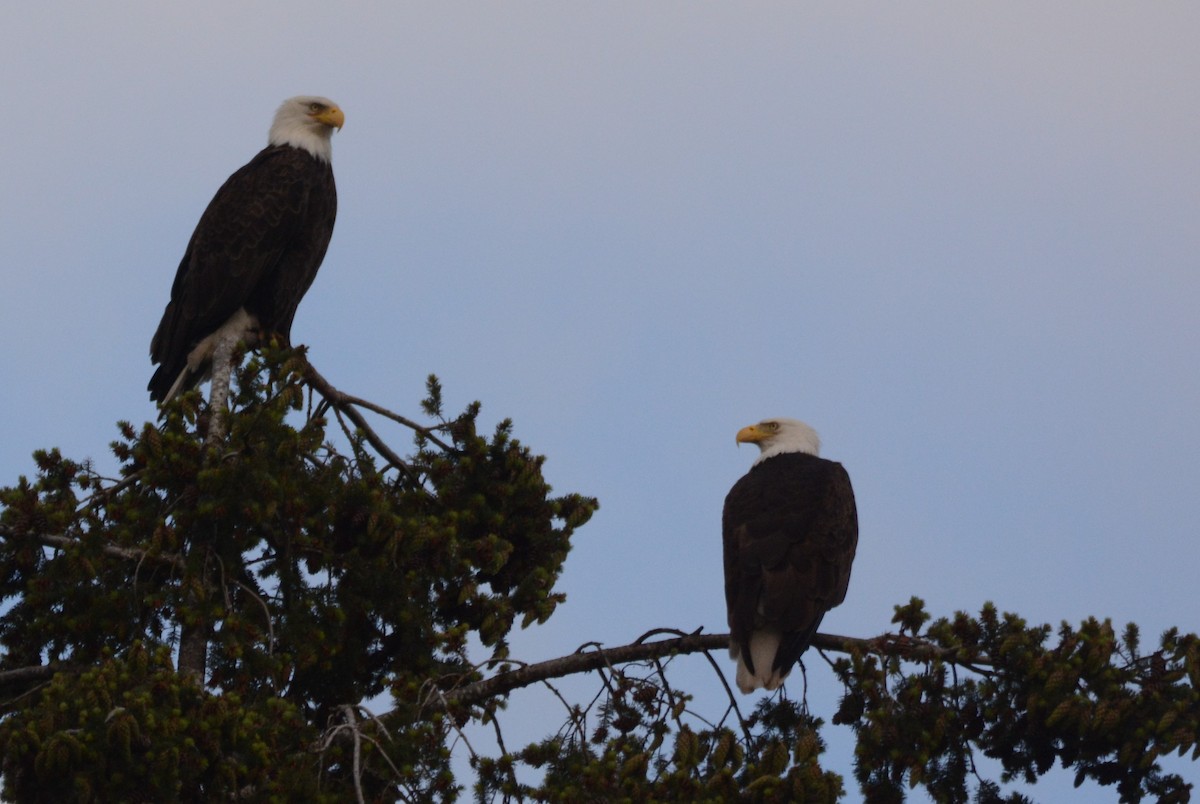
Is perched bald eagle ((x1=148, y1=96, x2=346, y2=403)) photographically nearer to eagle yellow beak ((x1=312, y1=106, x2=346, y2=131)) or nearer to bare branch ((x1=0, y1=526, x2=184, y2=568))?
eagle yellow beak ((x1=312, y1=106, x2=346, y2=131))

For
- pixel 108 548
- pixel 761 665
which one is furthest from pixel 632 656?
pixel 108 548

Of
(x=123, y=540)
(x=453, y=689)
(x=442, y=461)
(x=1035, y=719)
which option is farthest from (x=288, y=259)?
(x=1035, y=719)

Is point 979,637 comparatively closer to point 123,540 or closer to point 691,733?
point 691,733

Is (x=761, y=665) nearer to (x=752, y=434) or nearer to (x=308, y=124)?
(x=752, y=434)

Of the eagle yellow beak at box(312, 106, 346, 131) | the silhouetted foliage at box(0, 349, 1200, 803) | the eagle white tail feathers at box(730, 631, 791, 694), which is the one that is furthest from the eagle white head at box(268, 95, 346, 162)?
the eagle white tail feathers at box(730, 631, 791, 694)

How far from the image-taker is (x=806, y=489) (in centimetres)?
715

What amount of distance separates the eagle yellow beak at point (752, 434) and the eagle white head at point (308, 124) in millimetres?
2946

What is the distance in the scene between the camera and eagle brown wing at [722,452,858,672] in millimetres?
6406

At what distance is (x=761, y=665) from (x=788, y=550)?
62 centimetres

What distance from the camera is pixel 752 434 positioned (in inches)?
340

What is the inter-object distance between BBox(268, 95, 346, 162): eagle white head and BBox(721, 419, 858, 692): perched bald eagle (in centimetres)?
344

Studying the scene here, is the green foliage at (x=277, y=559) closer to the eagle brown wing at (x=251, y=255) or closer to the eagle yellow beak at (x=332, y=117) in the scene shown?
the eagle brown wing at (x=251, y=255)

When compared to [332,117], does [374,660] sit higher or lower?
lower

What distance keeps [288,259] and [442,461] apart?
2.47 metres
